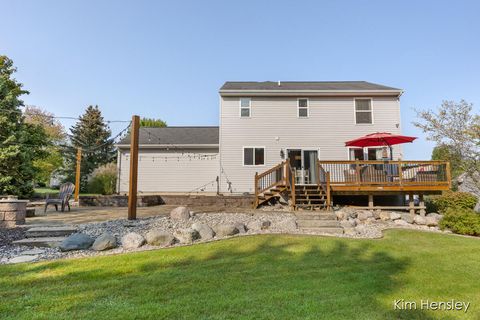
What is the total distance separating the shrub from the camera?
15.8 meters

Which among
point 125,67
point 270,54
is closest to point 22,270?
point 125,67

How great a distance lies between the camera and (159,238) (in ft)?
18.0

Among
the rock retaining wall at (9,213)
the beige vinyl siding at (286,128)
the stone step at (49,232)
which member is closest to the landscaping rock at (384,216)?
the beige vinyl siding at (286,128)

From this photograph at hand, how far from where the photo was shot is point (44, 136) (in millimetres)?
14773

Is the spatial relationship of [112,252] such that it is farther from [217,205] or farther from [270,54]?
[270,54]

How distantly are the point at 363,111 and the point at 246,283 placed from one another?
13.1 m

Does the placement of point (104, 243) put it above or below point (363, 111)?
below

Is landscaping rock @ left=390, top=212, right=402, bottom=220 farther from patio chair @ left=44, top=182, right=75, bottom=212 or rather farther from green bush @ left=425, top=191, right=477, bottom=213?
patio chair @ left=44, top=182, right=75, bottom=212

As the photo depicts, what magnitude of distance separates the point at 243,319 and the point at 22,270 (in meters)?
3.51

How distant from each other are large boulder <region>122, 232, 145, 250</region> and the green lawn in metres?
0.50

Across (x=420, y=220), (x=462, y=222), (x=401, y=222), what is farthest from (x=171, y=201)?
(x=462, y=222)

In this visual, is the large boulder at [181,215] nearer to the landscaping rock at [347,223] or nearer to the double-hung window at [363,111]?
the landscaping rock at [347,223]

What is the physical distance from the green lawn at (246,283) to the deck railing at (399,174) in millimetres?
4428

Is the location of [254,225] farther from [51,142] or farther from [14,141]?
[51,142]
